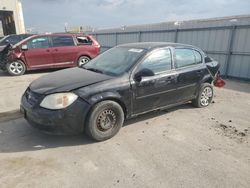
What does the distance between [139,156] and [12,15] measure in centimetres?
2986

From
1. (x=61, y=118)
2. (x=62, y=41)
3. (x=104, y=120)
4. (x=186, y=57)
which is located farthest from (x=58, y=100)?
(x=62, y=41)

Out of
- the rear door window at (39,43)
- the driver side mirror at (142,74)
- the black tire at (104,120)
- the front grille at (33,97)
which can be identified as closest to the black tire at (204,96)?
the driver side mirror at (142,74)

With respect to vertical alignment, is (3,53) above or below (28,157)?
above

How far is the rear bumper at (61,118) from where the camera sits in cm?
350

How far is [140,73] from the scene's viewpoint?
416 cm

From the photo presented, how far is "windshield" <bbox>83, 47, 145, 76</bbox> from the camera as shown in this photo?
4242 millimetres

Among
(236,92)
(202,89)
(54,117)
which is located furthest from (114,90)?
(236,92)

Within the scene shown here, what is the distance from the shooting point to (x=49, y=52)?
32.5 ft

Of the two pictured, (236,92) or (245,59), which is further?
(245,59)

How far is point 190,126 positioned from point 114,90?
1.75m

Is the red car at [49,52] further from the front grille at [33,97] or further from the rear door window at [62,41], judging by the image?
the front grille at [33,97]

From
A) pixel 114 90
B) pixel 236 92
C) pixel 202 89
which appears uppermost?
pixel 114 90

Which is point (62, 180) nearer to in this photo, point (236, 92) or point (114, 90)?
point (114, 90)

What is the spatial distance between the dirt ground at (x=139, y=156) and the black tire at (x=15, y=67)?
5.60 meters
